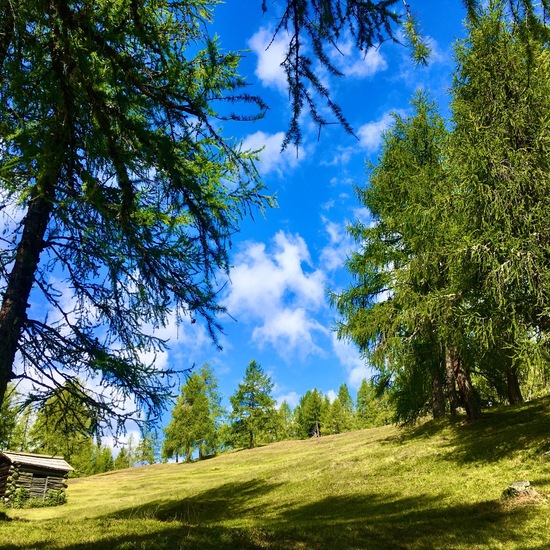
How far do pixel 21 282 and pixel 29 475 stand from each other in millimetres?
25962

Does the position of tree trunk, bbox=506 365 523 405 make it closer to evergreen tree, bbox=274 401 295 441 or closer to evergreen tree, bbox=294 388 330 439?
evergreen tree, bbox=274 401 295 441

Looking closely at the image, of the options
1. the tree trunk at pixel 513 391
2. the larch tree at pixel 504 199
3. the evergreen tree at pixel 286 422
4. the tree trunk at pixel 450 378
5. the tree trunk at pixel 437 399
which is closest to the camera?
the larch tree at pixel 504 199

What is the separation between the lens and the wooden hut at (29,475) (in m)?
24.5

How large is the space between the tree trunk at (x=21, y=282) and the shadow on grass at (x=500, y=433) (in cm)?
1203

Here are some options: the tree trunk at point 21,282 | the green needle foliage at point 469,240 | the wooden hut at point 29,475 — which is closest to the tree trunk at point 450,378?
the green needle foliage at point 469,240

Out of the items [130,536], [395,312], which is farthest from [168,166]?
[395,312]

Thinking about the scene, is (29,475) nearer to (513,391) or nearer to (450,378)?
(450,378)

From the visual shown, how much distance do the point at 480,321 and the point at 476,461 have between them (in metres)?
4.42

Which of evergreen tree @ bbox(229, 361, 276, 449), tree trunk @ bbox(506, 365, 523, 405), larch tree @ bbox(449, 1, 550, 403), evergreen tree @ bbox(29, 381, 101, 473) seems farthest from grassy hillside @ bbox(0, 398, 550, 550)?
evergreen tree @ bbox(229, 361, 276, 449)

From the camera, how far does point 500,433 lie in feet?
43.7

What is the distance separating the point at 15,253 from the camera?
6.48 meters

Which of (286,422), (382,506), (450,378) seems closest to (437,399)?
(450,378)

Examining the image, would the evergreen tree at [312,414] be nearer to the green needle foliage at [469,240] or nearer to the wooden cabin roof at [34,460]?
the wooden cabin roof at [34,460]

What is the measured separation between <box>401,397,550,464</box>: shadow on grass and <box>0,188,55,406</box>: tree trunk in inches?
474
